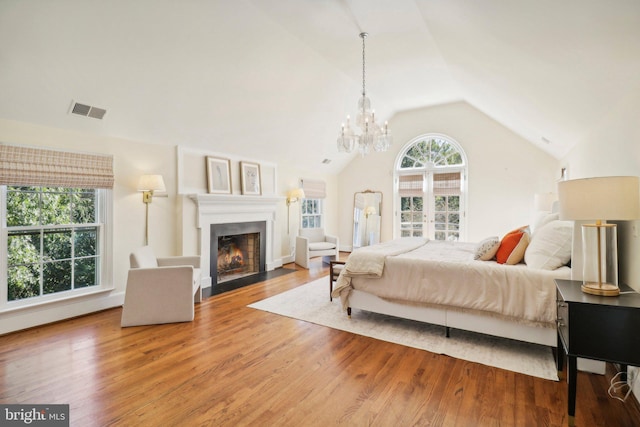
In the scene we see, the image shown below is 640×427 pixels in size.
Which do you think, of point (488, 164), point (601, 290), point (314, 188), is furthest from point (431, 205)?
point (601, 290)

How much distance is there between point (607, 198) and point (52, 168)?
4670mm

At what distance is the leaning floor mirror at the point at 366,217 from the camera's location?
25.6 ft

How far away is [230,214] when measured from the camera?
5.29m

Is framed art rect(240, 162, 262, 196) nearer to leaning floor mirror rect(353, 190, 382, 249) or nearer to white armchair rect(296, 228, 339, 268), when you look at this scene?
white armchair rect(296, 228, 339, 268)

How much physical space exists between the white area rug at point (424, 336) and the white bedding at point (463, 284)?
31 cm

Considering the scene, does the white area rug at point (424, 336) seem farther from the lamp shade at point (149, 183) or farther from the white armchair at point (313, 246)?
the white armchair at point (313, 246)

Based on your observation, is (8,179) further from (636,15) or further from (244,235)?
(636,15)

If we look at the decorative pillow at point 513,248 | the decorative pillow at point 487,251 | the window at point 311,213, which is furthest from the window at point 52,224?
the decorative pillow at point 513,248

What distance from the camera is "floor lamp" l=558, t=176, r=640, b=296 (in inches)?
72.1

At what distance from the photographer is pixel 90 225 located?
3.73m

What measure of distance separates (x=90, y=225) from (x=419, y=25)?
431cm

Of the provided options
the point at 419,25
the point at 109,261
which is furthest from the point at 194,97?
the point at 419,25

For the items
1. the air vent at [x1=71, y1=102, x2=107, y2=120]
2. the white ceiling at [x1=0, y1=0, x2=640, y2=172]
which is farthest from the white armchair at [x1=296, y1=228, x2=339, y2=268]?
the air vent at [x1=71, y1=102, x2=107, y2=120]

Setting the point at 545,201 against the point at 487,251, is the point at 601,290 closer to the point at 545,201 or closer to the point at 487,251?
the point at 487,251
